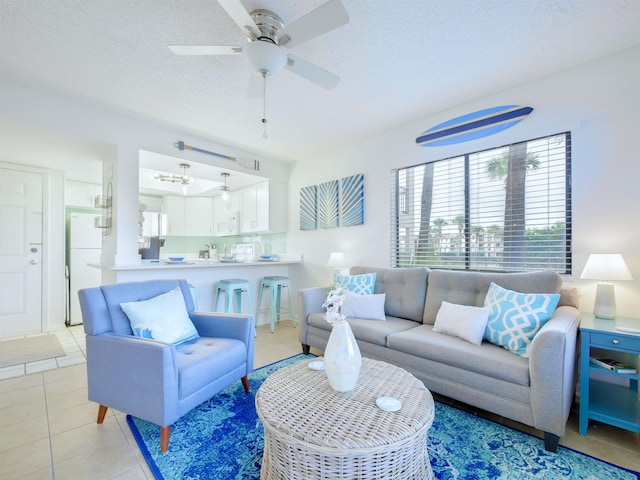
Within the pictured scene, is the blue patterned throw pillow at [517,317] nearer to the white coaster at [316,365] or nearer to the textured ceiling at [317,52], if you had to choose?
the white coaster at [316,365]

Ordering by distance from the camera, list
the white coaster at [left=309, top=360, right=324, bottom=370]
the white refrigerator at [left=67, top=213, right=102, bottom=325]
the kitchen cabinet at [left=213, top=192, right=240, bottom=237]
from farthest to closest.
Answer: the kitchen cabinet at [left=213, top=192, right=240, bottom=237] → the white refrigerator at [left=67, top=213, right=102, bottom=325] → the white coaster at [left=309, top=360, right=324, bottom=370]

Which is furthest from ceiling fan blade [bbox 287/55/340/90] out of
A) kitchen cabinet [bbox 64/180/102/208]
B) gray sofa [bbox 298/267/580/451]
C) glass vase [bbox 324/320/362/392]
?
kitchen cabinet [bbox 64/180/102/208]

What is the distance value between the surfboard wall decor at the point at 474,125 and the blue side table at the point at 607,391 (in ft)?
5.79

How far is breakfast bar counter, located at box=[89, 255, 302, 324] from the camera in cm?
310

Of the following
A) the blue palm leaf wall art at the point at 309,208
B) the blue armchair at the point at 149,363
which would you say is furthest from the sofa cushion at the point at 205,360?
the blue palm leaf wall art at the point at 309,208

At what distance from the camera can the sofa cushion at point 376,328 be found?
7.95 ft

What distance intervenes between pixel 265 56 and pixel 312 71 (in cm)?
34

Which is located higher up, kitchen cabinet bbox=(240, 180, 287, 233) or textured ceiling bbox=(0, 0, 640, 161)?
textured ceiling bbox=(0, 0, 640, 161)

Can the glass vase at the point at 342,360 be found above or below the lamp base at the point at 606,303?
below

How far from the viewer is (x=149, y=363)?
1610mm

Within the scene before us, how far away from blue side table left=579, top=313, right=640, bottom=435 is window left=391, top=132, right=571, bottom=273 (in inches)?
28.0

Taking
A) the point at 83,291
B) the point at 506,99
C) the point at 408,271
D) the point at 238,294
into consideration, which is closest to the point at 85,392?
the point at 83,291

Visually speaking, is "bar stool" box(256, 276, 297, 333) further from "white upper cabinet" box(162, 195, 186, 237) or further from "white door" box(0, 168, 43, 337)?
"white door" box(0, 168, 43, 337)

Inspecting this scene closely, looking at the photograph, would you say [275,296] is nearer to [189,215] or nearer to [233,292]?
[233,292]
